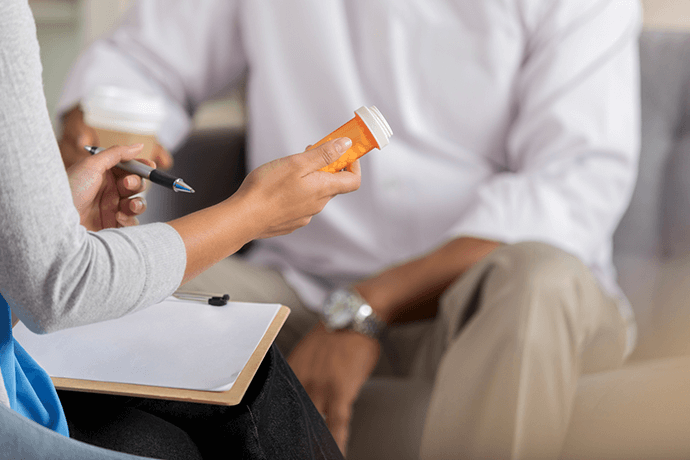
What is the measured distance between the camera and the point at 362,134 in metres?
0.24

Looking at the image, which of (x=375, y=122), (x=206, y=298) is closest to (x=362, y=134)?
(x=375, y=122)

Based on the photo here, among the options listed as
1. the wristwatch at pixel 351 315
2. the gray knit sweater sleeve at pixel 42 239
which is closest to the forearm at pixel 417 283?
the wristwatch at pixel 351 315

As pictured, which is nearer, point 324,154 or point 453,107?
point 324,154

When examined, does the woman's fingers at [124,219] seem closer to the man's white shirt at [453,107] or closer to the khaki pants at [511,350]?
the khaki pants at [511,350]

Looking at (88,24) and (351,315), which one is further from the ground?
(88,24)

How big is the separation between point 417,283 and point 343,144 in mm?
288

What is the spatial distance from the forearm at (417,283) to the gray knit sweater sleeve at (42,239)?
1.05 feet

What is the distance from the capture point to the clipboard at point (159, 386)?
22cm

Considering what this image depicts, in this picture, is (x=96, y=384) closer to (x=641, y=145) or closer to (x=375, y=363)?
(x=375, y=363)

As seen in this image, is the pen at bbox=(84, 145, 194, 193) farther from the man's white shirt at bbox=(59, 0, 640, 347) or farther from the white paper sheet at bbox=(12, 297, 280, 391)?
the man's white shirt at bbox=(59, 0, 640, 347)

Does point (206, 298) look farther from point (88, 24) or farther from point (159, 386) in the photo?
point (88, 24)

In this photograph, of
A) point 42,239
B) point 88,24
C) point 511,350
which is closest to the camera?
point 42,239

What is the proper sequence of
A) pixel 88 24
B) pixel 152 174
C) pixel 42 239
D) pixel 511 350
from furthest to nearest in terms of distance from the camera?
pixel 88 24 < pixel 511 350 < pixel 152 174 < pixel 42 239

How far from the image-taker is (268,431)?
0.26 m
